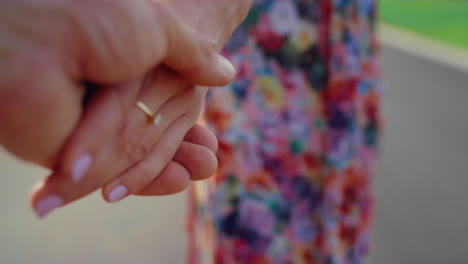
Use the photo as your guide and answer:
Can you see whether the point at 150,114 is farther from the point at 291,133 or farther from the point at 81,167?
the point at 291,133

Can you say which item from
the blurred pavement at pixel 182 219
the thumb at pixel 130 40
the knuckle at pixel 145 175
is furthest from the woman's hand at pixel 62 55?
the blurred pavement at pixel 182 219

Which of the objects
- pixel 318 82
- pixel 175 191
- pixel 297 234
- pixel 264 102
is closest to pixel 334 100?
pixel 318 82

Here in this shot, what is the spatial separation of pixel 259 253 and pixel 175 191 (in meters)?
0.75

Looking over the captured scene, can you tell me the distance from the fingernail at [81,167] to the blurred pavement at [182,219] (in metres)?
1.70

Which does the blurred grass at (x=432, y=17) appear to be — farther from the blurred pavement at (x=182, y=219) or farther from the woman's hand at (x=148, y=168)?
the woman's hand at (x=148, y=168)

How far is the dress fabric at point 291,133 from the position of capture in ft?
4.28

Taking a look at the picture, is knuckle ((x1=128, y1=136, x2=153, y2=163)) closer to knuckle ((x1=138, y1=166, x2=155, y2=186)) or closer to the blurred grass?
knuckle ((x1=138, y1=166, x2=155, y2=186))

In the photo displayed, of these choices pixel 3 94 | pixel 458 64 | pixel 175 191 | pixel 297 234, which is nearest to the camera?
pixel 3 94

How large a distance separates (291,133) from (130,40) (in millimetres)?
880

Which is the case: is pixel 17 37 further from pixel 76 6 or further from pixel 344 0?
pixel 344 0

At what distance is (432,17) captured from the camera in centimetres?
563

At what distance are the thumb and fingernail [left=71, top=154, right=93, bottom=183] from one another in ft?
0.23

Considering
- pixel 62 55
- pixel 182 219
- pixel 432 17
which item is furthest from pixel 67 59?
pixel 432 17

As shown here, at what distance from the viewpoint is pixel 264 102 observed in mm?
1339
